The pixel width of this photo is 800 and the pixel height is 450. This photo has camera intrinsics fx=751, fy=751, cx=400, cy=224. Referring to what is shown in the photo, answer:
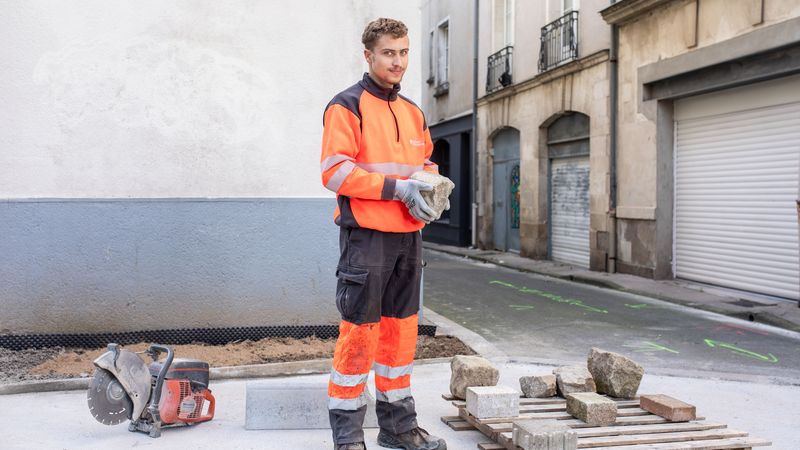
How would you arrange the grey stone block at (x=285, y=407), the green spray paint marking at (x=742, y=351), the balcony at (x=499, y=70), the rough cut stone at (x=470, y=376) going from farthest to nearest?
the balcony at (x=499, y=70) < the green spray paint marking at (x=742, y=351) < the rough cut stone at (x=470, y=376) < the grey stone block at (x=285, y=407)

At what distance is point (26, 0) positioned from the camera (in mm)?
6051

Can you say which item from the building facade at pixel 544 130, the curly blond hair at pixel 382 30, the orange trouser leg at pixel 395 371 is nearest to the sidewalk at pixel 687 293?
the building facade at pixel 544 130

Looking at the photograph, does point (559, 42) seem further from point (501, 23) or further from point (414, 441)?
point (414, 441)

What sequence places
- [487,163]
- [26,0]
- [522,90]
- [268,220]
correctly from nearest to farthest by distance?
[26,0] → [268,220] → [522,90] → [487,163]

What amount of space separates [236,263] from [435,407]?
252 centimetres

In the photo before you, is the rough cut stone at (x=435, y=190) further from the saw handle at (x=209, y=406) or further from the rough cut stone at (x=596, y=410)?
the saw handle at (x=209, y=406)

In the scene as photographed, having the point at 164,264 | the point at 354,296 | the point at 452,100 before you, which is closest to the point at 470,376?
the point at 354,296

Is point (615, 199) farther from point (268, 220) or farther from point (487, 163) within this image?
point (268, 220)

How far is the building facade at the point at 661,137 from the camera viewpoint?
977 centimetres

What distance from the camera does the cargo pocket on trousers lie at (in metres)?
3.57

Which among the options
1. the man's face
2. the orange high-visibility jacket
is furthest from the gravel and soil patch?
the man's face

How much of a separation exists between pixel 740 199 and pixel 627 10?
12.6 ft

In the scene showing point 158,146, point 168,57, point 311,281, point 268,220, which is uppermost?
point 168,57

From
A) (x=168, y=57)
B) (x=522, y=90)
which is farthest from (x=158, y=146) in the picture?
(x=522, y=90)
